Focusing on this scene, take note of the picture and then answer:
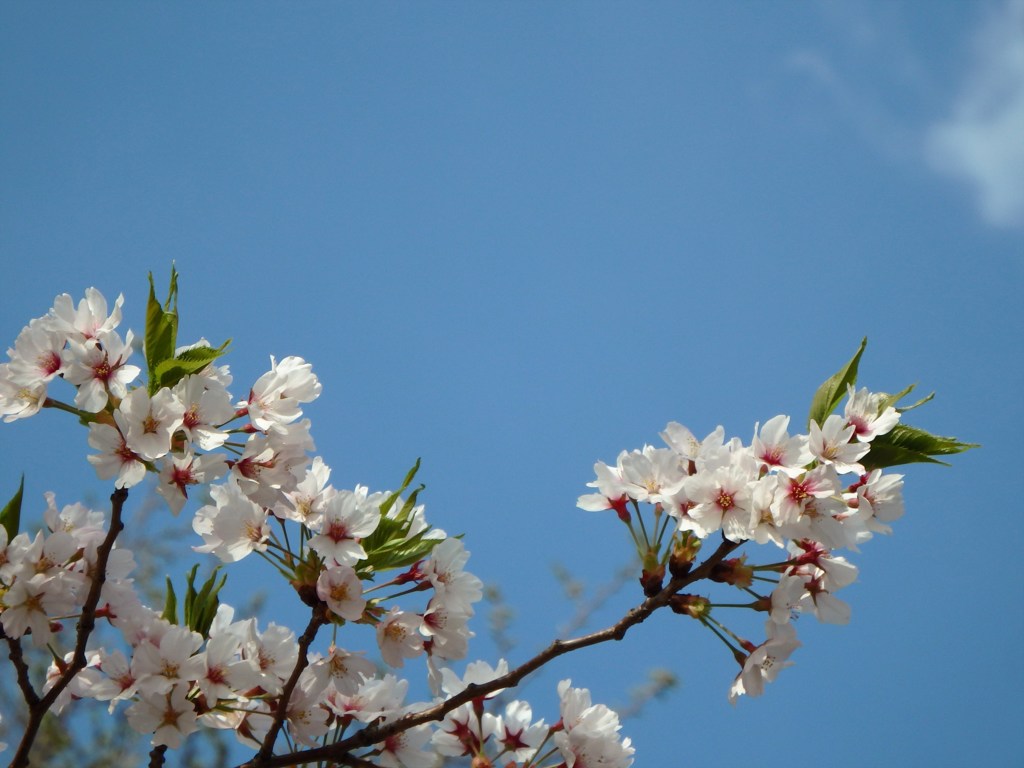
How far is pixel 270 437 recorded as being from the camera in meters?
1.84

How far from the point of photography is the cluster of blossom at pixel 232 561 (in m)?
1.74

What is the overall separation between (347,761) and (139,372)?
2.61 feet

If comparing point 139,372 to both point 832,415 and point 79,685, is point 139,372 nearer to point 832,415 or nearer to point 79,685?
point 79,685

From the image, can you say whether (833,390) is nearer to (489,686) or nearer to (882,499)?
(882,499)

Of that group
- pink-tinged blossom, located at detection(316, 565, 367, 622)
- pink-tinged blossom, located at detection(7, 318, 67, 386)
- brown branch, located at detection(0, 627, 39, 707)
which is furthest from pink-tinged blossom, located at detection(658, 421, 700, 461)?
brown branch, located at detection(0, 627, 39, 707)

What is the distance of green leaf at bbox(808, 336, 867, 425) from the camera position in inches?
74.8

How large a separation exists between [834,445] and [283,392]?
1.03 m

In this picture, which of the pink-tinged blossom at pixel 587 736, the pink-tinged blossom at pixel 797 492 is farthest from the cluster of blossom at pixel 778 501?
the pink-tinged blossom at pixel 587 736

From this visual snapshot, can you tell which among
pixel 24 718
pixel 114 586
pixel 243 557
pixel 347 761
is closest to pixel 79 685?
pixel 114 586

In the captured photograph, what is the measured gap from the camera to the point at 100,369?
1744 millimetres

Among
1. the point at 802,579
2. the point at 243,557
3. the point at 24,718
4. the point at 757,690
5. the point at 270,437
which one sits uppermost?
the point at 24,718

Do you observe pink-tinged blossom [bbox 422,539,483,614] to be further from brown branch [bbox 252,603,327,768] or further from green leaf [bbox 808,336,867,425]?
green leaf [bbox 808,336,867,425]

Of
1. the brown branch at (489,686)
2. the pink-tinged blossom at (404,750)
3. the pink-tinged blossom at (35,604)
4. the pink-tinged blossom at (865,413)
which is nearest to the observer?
the brown branch at (489,686)

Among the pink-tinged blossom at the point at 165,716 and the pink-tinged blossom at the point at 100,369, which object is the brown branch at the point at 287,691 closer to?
the pink-tinged blossom at the point at 165,716
